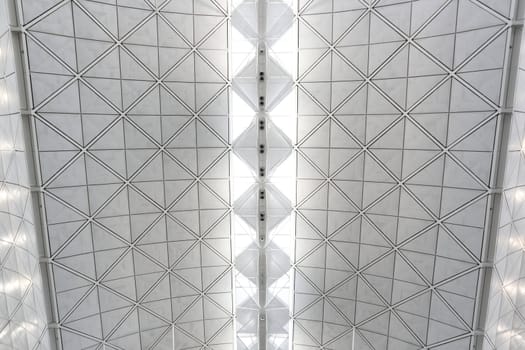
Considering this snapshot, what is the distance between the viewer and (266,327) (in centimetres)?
2412

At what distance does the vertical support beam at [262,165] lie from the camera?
20625 mm

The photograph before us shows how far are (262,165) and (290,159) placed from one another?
204cm

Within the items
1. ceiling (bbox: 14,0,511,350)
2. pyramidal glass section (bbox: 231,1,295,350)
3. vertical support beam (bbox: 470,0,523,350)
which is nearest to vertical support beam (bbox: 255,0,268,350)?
pyramidal glass section (bbox: 231,1,295,350)

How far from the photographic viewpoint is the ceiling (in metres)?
18.7

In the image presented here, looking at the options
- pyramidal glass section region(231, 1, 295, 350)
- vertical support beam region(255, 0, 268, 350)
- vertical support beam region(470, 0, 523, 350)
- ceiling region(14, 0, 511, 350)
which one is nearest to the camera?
vertical support beam region(470, 0, 523, 350)

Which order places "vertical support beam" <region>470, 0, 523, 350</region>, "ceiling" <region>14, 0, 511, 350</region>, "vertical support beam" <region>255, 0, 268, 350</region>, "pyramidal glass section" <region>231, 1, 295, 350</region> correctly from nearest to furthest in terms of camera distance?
"vertical support beam" <region>470, 0, 523, 350</region>, "ceiling" <region>14, 0, 511, 350</region>, "vertical support beam" <region>255, 0, 268, 350</region>, "pyramidal glass section" <region>231, 1, 295, 350</region>

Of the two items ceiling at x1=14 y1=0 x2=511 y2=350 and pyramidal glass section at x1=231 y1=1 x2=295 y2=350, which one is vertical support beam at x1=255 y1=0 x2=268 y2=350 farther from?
ceiling at x1=14 y1=0 x2=511 y2=350

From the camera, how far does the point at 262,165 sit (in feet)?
72.0

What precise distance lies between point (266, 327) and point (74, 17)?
22.3 m

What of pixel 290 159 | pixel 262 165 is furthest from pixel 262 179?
pixel 290 159

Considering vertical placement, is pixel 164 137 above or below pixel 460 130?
above

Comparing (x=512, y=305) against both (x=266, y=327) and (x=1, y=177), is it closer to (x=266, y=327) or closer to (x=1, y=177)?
(x=266, y=327)

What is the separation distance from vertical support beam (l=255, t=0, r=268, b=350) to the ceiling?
22.7 inches

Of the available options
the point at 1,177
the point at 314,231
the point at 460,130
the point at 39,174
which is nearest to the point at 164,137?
the point at 39,174
